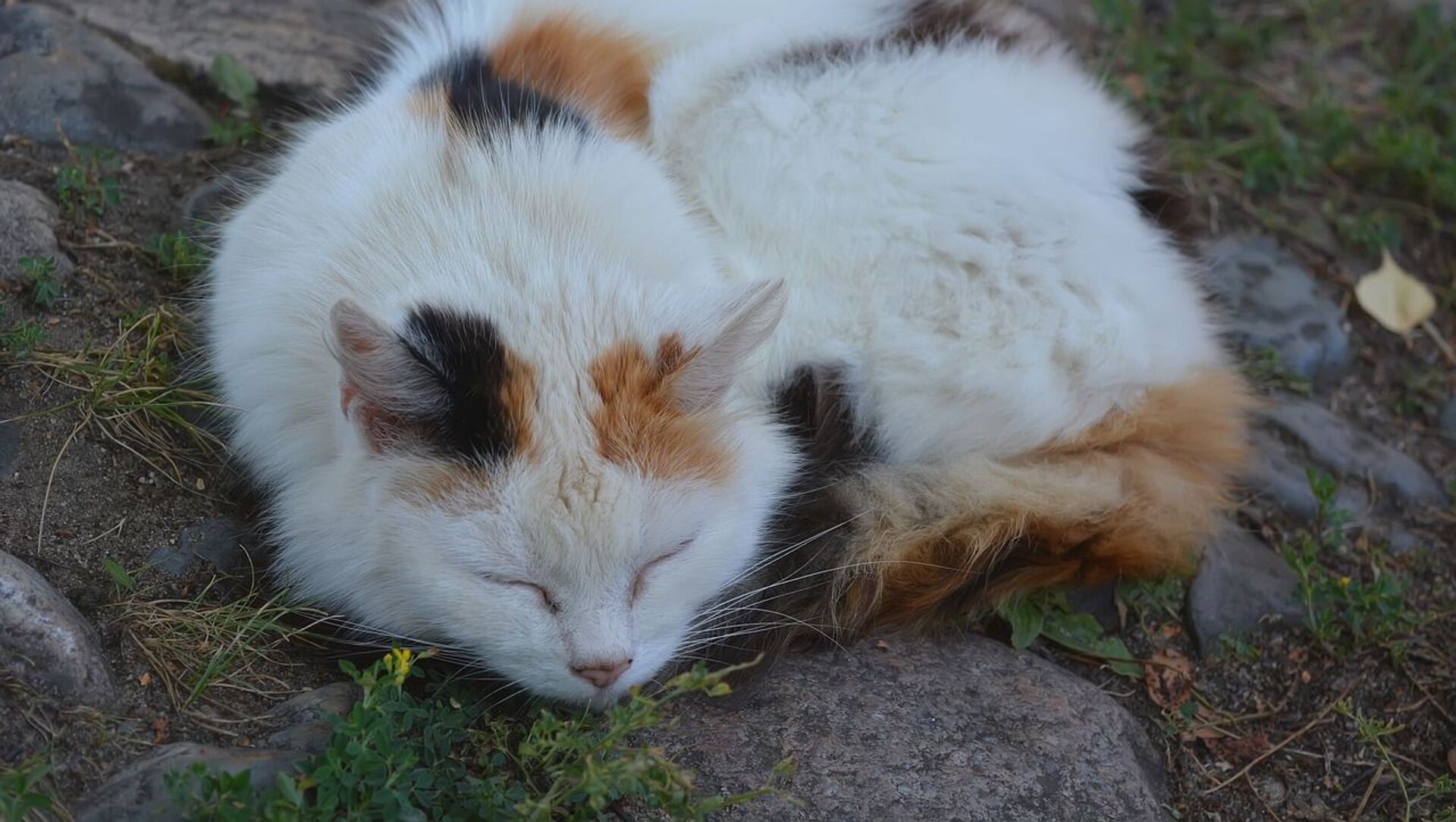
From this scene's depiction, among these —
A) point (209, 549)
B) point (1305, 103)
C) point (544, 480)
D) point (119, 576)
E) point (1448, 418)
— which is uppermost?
point (1305, 103)

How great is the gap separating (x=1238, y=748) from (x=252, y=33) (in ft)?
13.2

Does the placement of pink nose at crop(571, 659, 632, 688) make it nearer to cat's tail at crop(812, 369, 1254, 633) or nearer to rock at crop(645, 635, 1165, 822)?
rock at crop(645, 635, 1165, 822)

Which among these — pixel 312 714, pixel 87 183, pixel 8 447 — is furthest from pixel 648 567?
pixel 87 183

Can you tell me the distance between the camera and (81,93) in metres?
3.80

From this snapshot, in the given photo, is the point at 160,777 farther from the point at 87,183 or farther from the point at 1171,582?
the point at 1171,582

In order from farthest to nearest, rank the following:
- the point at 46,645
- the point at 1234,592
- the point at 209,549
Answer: the point at 1234,592, the point at 209,549, the point at 46,645

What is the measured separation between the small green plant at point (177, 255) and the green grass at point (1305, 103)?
347 centimetres

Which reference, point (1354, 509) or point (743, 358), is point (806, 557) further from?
point (1354, 509)

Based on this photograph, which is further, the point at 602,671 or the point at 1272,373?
the point at 1272,373

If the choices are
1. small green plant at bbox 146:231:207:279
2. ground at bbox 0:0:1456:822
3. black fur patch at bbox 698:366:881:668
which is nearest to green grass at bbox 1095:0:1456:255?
ground at bbox 0:0:1456:822

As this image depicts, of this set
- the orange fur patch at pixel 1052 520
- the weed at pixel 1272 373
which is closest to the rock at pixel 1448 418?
the weed at pixel 1272 373

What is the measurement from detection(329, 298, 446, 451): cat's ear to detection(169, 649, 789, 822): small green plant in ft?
1.50

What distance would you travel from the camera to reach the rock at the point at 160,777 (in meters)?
2.21

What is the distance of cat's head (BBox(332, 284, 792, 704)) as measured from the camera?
2.35m
